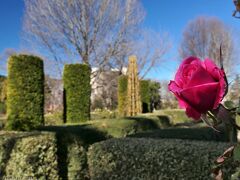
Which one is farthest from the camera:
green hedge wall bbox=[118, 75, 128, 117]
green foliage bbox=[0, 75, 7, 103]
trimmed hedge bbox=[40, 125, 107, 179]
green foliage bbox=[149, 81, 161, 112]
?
green foliage bbox=[149, 81, 161, 112]

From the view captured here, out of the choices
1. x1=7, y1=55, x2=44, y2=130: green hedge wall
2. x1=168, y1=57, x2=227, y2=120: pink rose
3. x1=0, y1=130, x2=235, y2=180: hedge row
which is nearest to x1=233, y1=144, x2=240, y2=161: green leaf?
x1=168, y1=57, x2=227, y2=120: pink rose

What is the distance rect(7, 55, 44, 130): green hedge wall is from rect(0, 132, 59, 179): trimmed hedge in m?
2.93

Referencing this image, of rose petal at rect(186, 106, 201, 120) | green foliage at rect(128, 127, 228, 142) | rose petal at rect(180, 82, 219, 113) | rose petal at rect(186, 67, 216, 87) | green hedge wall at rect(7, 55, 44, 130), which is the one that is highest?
green hedge wall at rect(7, 55, 44, 130)

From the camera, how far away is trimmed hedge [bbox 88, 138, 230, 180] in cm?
322

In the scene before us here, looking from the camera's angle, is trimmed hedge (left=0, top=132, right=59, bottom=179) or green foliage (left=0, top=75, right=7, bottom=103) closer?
trimmed hedge (left=0, top=132, right=59, bottom=179)

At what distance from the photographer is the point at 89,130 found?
606cm

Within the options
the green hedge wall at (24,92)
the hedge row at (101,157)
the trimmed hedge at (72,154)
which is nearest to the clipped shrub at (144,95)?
the green hedge wall at (24,92)

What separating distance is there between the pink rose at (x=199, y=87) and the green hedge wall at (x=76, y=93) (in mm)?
9656

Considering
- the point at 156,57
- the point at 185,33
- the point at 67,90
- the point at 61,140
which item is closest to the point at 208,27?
the point at 185,33

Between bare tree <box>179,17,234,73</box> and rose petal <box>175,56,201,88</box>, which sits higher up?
bare tree <box>179,17,234,73</box>

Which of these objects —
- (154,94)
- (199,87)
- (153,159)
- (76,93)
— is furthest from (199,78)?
(154,94)

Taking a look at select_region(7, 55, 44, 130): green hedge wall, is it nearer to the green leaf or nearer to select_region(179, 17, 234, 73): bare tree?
the green leaf

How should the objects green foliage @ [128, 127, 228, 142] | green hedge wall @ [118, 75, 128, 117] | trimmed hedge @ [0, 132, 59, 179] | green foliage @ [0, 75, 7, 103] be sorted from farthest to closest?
green foliage @ [0, 75, 7, 103] → green hedge wall @ [118, 75, 128, 117] → green foliage @ [128, 127, 228, 142] → trimmed hedge @ [0, 132, 59, 179]

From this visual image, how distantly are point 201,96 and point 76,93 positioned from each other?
9866 mm
